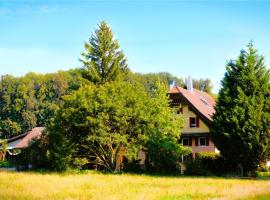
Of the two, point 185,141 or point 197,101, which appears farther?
point 197,101

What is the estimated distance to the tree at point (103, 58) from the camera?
48844 mm

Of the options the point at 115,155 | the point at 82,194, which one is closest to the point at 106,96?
the point at 115,155

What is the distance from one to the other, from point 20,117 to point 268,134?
76.9 m

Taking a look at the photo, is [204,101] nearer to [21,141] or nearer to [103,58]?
[103,58]

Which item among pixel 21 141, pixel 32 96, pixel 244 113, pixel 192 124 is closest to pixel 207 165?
pixel 244 113

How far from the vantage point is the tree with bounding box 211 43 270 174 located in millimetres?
34844

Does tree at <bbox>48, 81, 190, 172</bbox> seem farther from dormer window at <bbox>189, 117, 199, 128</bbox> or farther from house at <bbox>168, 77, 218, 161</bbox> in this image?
dormer window at <bbox>189, 117, 199, 128</bbox>

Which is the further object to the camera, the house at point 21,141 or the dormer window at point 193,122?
the house at point 21,141

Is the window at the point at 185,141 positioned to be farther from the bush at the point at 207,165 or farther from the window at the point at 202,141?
the bush at the point at 207,165

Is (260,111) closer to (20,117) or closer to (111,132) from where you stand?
(111,132)

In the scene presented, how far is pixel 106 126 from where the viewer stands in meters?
38.8

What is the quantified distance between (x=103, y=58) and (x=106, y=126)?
499 inches

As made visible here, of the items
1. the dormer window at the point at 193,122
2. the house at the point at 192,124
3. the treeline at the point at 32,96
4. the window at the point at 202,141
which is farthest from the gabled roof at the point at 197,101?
the treeline at the point at 32,96

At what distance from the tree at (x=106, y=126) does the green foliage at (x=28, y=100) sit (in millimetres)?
58026
